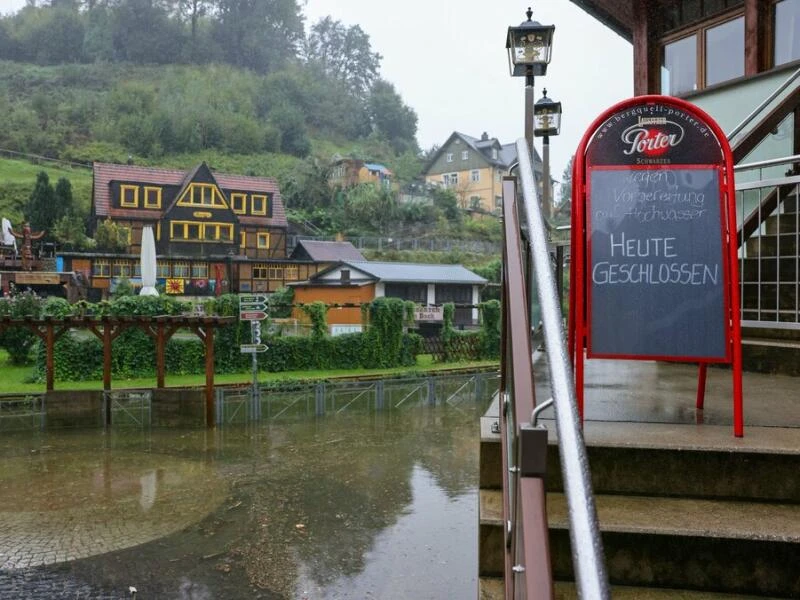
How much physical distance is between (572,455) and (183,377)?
27.6 meters

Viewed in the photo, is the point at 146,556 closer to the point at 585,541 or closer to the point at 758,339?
the point at 758,339

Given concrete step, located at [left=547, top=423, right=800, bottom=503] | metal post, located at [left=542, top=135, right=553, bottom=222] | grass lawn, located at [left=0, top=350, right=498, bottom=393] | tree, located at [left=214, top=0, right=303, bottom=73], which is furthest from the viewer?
tree, located at [left=214, top=0, right=303, bottom=73]

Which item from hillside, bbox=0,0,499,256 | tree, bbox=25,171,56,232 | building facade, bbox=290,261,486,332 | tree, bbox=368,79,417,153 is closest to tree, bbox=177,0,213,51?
hillside, bbox=0,0,499,256

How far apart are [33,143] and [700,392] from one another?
89.0 m

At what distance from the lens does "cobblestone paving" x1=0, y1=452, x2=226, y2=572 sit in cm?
934

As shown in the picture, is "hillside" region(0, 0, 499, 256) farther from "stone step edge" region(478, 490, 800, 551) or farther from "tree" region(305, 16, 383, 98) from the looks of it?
"stone step edge" region(478, 490, 800, 551)

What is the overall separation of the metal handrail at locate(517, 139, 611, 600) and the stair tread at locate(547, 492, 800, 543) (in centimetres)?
88

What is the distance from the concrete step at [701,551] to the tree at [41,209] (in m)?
58.6

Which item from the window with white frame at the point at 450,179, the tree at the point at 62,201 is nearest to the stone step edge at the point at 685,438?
the tree at the point at 62,201

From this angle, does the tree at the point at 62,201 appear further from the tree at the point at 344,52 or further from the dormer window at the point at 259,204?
the tree at the point at 344,52

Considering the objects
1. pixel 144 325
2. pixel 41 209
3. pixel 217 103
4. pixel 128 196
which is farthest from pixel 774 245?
pixel 217 103

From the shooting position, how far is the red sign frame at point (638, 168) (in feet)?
9.61

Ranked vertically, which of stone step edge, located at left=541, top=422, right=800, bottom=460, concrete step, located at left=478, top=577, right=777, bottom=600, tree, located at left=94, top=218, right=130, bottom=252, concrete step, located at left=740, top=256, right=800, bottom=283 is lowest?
concrete step, located at left=478, top=577, right=777, bottom=600

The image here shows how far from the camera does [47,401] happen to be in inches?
718
